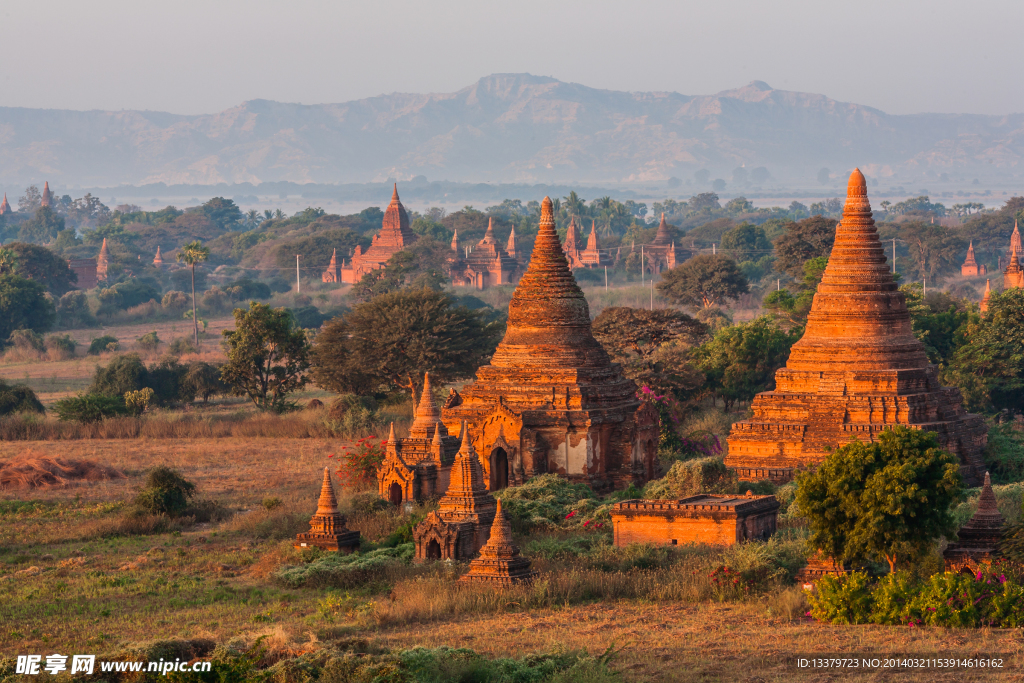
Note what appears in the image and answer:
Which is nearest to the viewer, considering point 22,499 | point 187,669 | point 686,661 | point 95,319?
point 187,669

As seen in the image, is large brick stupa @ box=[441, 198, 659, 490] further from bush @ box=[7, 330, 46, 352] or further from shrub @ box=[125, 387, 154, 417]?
bush @ box=[7, 330, 46, 352]

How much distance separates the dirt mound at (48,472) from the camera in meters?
41.3

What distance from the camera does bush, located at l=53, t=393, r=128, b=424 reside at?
178ft

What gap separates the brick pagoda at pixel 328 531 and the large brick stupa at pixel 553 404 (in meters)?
7.84

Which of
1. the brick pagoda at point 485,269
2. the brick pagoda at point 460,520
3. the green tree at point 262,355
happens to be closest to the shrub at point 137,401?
the green tree at point 262,355

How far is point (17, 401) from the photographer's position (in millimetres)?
56688

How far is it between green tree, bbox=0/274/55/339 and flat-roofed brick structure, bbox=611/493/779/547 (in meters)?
65.4

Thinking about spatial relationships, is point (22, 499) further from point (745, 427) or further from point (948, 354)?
point (948, 354)

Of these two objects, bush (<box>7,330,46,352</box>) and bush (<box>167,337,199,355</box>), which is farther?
bush (<box>7,330,46,352</box>)

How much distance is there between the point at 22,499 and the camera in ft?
129

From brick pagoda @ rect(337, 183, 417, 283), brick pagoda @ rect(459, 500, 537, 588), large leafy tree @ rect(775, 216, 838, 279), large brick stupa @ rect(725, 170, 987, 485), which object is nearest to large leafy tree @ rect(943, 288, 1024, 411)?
large brick stupa @ rect(725, 170, 987, 485)

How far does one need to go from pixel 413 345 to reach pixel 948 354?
1923 centimetres

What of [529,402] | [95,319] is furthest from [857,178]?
[95,319]

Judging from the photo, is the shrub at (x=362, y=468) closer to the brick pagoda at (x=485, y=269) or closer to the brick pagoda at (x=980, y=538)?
the brick pagoda at (x=980, y=538)
